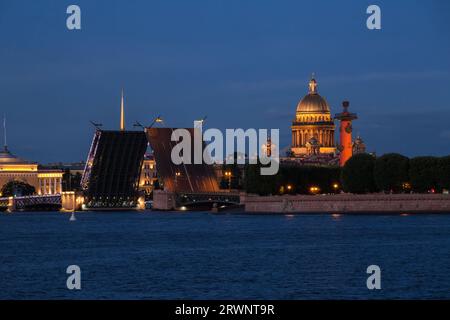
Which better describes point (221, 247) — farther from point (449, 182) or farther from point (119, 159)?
point (119, 159)

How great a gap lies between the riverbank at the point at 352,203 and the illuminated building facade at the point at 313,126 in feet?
225

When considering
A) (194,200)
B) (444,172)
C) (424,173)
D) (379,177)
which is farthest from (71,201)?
(444,172)

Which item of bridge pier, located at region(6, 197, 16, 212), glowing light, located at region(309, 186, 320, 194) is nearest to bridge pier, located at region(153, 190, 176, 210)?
glowing light, located at region(309, 186, 320, 194)

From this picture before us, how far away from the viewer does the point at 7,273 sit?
38.6 metres

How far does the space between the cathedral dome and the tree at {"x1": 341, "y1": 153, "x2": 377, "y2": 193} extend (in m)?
72.6

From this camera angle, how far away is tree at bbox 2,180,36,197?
141625 mm

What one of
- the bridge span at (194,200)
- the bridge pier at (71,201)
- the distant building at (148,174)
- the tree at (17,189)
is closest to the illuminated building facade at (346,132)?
the bridge span at (194,200)

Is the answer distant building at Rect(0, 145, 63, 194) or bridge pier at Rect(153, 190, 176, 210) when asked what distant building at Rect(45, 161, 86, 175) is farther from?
bridge pier at Rect(153, 190, 176, 210)

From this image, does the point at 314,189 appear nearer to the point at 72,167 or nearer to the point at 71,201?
the point at 71,201

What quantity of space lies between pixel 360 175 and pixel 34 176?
8259cm

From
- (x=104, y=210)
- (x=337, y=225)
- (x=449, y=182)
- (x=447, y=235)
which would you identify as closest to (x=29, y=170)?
(x=104, y=210)

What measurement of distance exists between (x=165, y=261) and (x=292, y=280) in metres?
8.01

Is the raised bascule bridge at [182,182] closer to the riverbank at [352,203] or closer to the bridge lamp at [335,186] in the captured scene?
the riverbank at [352,203]

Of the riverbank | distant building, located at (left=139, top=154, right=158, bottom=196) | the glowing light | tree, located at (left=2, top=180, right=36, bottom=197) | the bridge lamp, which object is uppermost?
distant building, located at (left=139, top=154, right=158, bottom=196)
